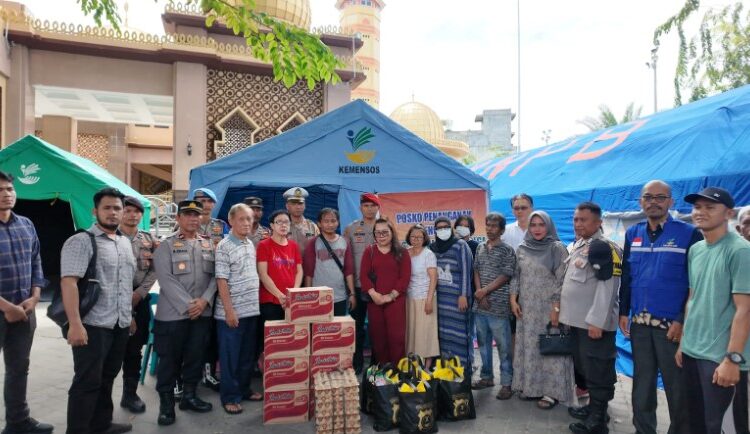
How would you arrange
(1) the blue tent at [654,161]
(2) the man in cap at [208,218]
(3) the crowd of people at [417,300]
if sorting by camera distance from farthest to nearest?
(1) the blue tent at [654,161], (2) the man in cap at [208,218], (3) the crowd of people at [417,300]

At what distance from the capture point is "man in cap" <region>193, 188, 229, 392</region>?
448 centimetres

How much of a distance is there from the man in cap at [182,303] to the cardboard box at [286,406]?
0.69m

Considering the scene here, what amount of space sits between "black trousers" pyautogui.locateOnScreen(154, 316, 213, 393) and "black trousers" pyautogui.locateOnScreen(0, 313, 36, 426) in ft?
2.85

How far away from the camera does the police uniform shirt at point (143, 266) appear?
3.85 metres

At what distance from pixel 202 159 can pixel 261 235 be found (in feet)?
34.9

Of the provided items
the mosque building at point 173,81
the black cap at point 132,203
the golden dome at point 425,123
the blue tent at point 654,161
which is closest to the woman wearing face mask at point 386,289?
the black cap at point 132,203

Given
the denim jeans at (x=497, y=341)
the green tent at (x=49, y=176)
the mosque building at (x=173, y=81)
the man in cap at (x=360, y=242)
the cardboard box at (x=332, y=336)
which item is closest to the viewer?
the cardboard box at (x=332, y=336)

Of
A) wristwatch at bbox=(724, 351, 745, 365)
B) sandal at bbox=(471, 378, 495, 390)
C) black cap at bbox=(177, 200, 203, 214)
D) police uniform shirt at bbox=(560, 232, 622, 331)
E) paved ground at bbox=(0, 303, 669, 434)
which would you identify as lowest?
paved ground at bbox=(0, 303, 669, 434)

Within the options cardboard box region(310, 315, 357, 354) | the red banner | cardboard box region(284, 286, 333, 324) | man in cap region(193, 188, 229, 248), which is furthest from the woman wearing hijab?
man in cap region(193, 188, 229, 248)

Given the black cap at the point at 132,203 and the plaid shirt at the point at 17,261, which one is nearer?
the plaid shirt at the point at 17,261

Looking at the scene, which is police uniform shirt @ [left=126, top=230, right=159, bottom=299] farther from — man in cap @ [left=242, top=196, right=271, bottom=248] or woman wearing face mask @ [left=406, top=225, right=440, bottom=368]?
woman wearing face mask @ [left=406, top=225, right=440, bottom=368]

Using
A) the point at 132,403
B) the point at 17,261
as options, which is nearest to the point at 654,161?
the point at 132,403

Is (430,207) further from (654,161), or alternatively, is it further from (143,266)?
(143,266)

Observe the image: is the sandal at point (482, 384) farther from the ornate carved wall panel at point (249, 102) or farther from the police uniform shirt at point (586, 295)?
the ornate carved wall panel at point (249, 102)
